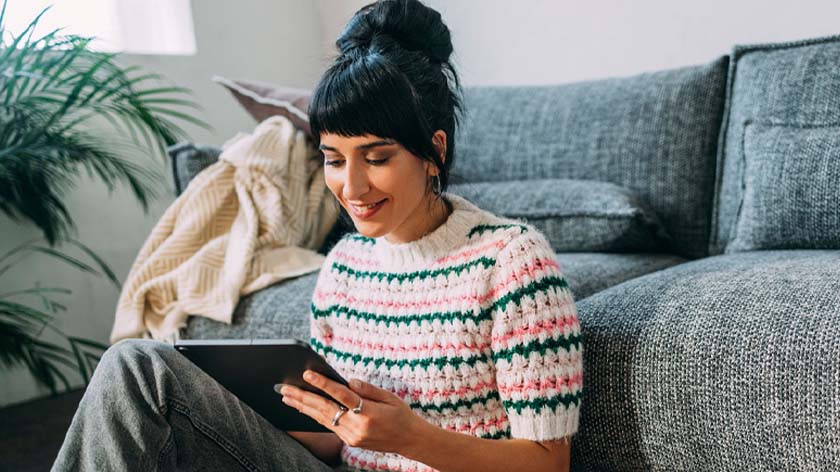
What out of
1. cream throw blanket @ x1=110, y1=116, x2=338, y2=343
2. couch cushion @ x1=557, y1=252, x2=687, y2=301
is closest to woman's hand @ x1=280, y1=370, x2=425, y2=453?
couch cushion @ x1=557, y1=252, x2=687, y2=301

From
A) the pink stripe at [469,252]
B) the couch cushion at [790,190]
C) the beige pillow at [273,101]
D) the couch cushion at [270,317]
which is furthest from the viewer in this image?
the beige pillow at [273,101]

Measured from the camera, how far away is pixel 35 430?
2008 mm

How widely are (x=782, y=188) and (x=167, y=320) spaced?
1.13 meters

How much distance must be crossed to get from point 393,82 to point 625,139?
930mm

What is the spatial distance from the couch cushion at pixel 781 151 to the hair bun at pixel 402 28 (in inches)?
27.2

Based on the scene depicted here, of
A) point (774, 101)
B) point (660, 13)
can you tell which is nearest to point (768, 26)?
point (660, 13)

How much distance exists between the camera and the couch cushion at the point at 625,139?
1.64 m

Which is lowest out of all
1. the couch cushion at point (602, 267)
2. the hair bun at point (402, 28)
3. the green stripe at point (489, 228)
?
the couch cushion at point (602, 267)

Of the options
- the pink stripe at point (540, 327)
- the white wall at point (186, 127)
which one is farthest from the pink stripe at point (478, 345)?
the white wall at point (186, 127)

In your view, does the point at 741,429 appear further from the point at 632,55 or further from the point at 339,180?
the point at 632,55

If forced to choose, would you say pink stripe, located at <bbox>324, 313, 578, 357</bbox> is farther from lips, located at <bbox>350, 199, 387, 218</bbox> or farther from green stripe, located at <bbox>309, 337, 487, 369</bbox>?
lips, located at <bbox>350, 199, 387, 218</bbox>

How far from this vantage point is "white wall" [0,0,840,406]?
1957 mm

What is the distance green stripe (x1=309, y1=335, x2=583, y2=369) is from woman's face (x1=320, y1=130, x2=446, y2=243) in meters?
0.16

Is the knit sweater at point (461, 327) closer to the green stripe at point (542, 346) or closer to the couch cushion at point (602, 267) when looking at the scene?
the green stripe at point (542, 346)
